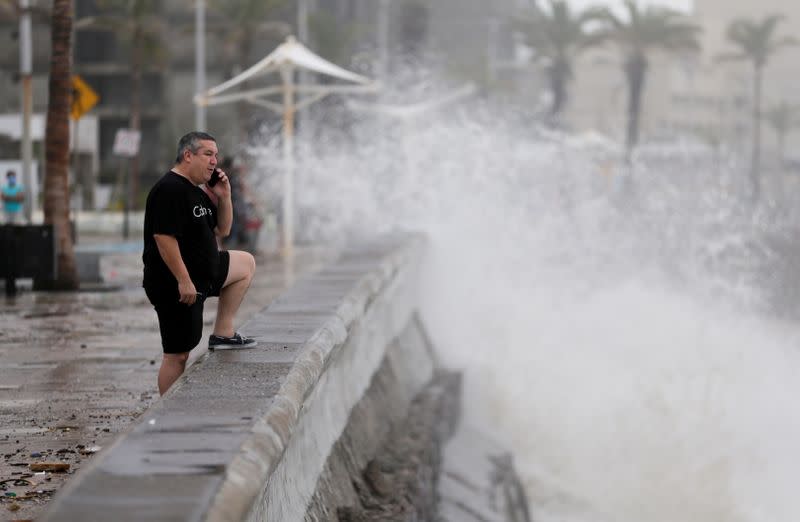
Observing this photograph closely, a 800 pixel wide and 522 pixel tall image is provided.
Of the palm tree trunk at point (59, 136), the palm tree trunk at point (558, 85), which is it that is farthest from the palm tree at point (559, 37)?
the palm tree trunk at point (59, 136)

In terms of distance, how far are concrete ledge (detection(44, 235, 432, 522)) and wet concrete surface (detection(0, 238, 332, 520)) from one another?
608 millimetres

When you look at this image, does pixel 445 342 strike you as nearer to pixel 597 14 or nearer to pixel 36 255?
pixel 36 255

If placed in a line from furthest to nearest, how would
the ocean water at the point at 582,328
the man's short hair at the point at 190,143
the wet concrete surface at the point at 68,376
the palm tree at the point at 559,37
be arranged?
the palm tree at the point at 559,37 → the ocean water at the point at 582,328 → the man's short hair at the point at 190,143 → the wet concrete surface at the point at 68,376

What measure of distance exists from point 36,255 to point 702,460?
6581 millimetres

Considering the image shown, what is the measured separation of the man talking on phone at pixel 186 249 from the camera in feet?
21.1

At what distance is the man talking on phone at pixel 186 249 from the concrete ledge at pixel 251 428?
198mm

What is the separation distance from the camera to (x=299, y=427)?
226 inches

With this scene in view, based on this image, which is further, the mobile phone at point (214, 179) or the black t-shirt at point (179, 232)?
the mobile phone at point (214, 179)

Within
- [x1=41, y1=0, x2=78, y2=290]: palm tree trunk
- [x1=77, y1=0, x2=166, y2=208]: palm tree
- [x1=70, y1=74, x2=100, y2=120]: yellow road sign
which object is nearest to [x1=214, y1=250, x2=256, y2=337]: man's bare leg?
[x1=41, y1=0, x2=78, y2=290]: palm tree trunk

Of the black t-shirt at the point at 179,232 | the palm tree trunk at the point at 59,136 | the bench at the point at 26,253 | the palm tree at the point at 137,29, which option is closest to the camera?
the black t-shirt at the point at 179,232

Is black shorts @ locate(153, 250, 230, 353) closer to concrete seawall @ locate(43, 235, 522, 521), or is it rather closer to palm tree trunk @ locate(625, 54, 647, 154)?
concrete seawall @ locate(43, 235, 522, 521)

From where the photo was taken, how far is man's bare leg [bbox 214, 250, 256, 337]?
697 centimetres

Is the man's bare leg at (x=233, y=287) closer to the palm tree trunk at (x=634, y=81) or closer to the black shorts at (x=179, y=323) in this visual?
the black shorts at (x=179, y=323)

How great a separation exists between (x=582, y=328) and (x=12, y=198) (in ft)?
48.6
